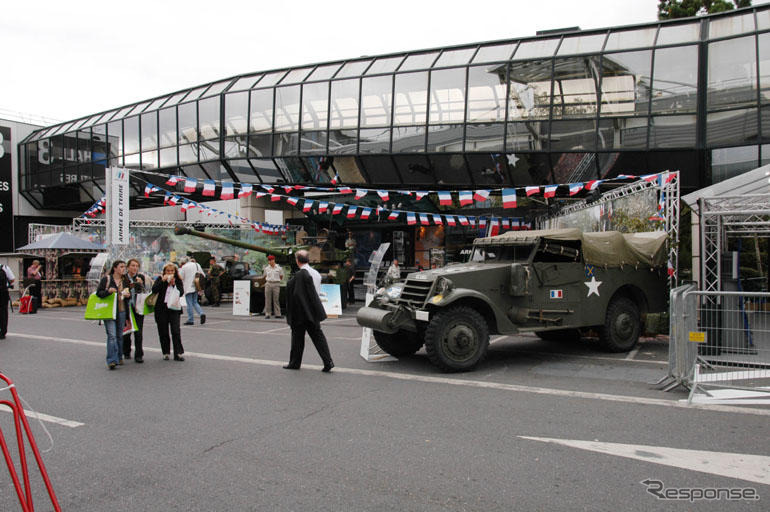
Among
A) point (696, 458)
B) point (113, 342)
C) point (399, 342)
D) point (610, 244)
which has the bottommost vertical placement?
point (696, 458)

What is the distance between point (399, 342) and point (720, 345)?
4181 mm

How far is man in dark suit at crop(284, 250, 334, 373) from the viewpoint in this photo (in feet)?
24.2

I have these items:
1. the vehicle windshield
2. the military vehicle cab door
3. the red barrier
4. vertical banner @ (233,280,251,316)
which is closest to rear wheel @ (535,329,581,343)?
the military vehicle cab door

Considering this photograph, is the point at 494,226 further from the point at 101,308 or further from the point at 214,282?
the point at 101,308

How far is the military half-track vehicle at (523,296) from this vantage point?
285 inches

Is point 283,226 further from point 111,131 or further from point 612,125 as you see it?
point 612,125

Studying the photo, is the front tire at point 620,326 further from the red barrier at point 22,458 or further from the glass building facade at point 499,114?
the glass building facade at point 499,114

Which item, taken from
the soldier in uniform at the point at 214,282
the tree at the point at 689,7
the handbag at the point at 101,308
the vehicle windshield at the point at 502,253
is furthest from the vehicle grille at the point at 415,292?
the tree at the point at 689,7

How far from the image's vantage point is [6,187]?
3173cm

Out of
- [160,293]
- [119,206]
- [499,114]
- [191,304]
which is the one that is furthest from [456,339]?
[499,114]

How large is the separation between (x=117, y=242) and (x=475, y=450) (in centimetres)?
1365

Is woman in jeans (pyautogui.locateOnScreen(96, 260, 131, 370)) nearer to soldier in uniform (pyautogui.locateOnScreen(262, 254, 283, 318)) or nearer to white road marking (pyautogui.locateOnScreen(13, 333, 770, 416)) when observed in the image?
white road marking (pyautogui.locateOnScreen(13, 333, 770, 416))

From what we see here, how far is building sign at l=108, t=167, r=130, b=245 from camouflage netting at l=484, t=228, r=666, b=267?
10.9m

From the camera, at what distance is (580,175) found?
17344mm
